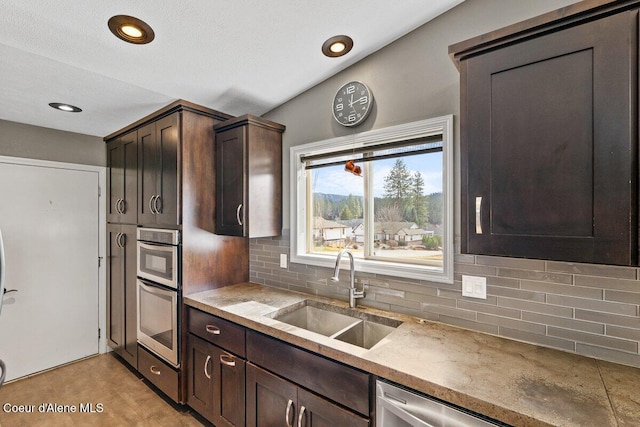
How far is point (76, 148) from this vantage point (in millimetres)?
3082

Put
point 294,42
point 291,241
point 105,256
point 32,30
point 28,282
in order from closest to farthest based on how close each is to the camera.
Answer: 1. point 32,30
2. point 294,42
3. point 291,241
4. point 28,282
5. point 105,256

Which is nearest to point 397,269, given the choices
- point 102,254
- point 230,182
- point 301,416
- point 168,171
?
point 301,416

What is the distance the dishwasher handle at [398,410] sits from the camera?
113cm

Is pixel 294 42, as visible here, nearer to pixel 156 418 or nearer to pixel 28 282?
pixel 156 418

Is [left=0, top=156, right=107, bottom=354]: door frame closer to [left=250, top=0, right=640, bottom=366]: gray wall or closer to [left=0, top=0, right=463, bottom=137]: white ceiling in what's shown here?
[left=0, top=0, right=463, bottom=137]: white ceiling

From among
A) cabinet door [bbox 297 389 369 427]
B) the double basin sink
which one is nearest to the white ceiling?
the double basin sink

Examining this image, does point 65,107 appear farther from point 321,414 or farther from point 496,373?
point 496,373

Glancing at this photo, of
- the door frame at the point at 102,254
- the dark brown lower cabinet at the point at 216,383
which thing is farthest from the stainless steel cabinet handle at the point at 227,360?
the door frame at the point at 102,254

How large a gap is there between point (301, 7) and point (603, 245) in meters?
1.65

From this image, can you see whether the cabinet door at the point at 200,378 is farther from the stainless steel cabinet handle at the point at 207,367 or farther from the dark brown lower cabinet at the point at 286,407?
the dark brown lower cabinet at the point at 286,407

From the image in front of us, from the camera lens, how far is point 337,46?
6.10ft

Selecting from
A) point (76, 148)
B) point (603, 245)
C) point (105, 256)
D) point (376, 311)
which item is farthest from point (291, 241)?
point (76, 148)

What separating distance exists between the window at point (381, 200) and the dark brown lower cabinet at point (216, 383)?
868 mm

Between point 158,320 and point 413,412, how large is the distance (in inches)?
82.0
